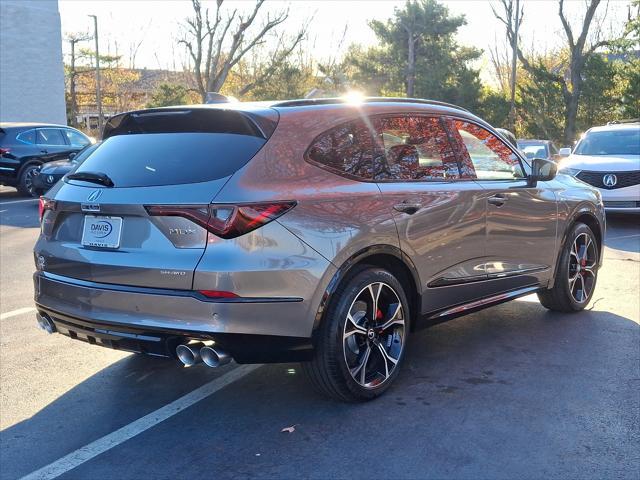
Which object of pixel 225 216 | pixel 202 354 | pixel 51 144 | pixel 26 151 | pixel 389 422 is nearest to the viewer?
pixel 225 216

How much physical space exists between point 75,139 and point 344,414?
14.9 metres

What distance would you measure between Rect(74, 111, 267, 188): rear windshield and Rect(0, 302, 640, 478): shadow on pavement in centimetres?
136

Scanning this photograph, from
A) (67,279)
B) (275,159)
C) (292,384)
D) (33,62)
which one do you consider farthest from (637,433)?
(33,62)

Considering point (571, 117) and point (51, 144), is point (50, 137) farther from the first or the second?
point (571, 117)

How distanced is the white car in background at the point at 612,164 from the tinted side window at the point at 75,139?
37.0 ft

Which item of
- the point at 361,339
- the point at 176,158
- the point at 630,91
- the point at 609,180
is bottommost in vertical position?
the point at 361,339

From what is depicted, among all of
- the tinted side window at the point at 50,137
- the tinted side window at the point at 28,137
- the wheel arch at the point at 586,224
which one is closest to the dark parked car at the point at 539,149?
the wheel arch at the point at 586,224

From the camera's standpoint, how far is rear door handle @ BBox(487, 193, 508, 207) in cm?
486

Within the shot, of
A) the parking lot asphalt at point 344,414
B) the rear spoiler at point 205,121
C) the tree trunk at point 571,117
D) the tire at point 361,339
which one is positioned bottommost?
the parking lot asphalt at point 344,414

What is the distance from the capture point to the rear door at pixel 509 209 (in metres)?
4.89

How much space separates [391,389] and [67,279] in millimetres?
2026

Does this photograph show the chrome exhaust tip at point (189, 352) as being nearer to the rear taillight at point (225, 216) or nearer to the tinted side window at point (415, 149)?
the rear taillight at point (225, 216)

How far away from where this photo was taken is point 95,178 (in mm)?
3828

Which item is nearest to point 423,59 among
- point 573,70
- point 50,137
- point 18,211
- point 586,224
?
point 573,70
